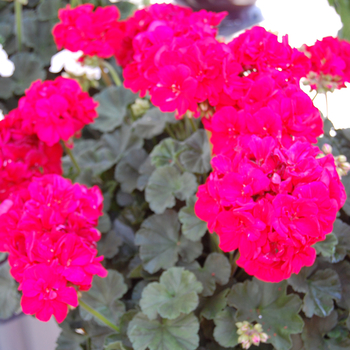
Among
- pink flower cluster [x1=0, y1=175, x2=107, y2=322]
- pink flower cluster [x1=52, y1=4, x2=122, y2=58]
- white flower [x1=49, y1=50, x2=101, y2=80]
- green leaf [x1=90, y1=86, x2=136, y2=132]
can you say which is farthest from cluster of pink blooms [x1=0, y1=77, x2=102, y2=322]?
white flower [x1=49, y1=50, x2=101, y2=80]

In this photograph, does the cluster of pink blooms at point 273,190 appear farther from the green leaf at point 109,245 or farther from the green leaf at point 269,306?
the green leaf at point 109,245

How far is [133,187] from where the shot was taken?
3.11 feet

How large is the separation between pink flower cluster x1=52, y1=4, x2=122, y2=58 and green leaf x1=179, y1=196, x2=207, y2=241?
38cm

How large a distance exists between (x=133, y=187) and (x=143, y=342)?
1.23ft

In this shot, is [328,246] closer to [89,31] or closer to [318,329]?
[318,329]

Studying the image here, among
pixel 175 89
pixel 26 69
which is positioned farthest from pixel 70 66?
pixel 175 89

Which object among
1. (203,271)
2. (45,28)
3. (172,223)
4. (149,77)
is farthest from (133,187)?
(45,28)

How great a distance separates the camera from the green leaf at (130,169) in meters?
0.96

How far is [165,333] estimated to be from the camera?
2.33 ft

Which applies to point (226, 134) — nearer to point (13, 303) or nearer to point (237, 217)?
point (237, 217)

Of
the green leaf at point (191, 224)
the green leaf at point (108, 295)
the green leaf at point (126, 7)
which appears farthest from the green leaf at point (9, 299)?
the green leaf at point (126, 7)

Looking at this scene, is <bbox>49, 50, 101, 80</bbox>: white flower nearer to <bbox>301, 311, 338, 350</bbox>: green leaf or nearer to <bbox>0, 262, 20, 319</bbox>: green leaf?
<bbox>0, 262, 20, 319</bbox>: green leaf

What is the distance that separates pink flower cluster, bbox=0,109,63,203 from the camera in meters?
0.72

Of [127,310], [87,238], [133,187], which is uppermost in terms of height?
[87,238]
